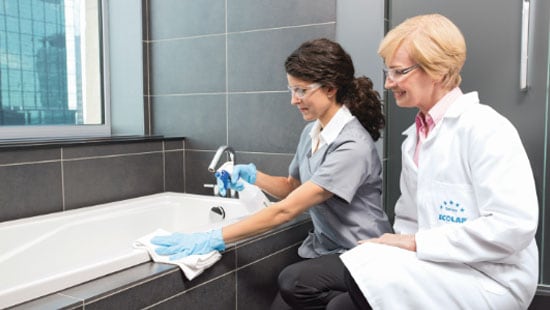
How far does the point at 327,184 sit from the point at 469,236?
57cm

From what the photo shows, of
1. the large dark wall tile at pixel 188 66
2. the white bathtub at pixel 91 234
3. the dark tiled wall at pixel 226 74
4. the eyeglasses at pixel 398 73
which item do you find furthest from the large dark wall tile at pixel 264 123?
the eyeglasses at pixel 398 73

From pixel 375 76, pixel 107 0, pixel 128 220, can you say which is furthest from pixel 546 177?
pixel 107 0

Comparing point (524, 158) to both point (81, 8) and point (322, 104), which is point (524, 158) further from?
point (81, 8)

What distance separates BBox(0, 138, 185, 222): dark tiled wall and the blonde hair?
1.60m

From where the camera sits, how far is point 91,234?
2311 millimetres

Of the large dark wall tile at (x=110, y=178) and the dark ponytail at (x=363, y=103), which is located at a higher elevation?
the dark ponytail at (x=363, y=103)

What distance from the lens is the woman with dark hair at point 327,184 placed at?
5.60 ft

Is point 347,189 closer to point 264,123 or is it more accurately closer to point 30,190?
point 264,123

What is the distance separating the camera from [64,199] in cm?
233

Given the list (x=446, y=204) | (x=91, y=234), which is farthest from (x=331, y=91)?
(x=91, y=234)

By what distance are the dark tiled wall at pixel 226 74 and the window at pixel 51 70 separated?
0.32m

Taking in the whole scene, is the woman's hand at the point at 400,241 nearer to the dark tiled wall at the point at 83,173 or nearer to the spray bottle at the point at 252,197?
the spray bottle at the point at 252,197

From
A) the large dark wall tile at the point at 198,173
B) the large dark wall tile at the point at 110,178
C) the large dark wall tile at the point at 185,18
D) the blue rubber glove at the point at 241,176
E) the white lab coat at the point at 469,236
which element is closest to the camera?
the white lab coat at the point at 469,236

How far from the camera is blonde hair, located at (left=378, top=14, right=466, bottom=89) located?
1392 millimetres
